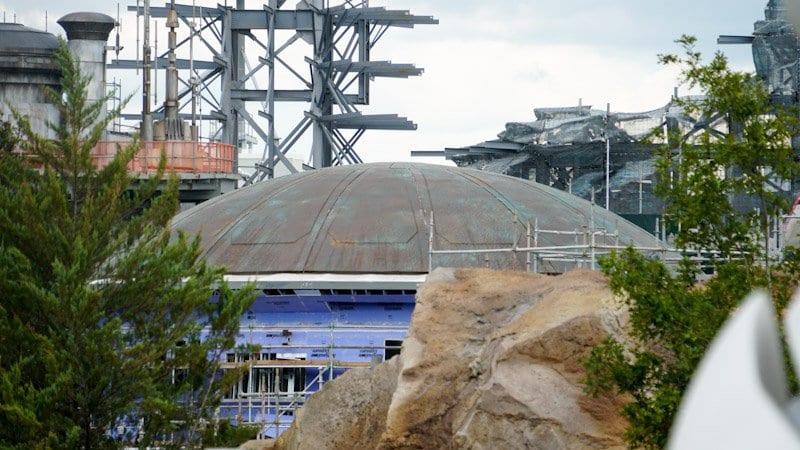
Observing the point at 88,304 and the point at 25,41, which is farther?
the point at 25,41

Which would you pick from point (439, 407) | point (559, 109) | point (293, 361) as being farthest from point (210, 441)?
point (559, 109)

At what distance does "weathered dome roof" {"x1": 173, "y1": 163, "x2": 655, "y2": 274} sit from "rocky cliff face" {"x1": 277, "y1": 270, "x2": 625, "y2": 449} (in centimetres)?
1441

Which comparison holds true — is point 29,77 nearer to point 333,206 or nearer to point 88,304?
point 333,206

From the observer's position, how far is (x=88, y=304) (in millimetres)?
21500

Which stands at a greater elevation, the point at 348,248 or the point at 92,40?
the point at 92,40

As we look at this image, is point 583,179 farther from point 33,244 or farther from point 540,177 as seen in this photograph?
point 33,244

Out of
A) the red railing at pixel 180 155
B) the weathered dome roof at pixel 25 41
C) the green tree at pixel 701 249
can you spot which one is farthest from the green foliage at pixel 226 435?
the weathered dome roof at pixel 25 41

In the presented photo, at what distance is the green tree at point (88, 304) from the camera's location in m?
21.4

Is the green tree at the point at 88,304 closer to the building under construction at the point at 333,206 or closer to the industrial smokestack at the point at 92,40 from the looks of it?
the building under construction at the point at 333,206

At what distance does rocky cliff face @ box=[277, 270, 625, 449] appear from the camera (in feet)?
51.0

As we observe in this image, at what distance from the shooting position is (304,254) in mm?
35969

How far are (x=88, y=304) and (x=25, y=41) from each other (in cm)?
3809

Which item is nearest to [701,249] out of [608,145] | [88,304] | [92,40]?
[88,304]

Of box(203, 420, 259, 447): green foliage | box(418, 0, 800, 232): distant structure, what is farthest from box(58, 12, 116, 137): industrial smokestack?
box(203, 420, 259, 447): green foliage
